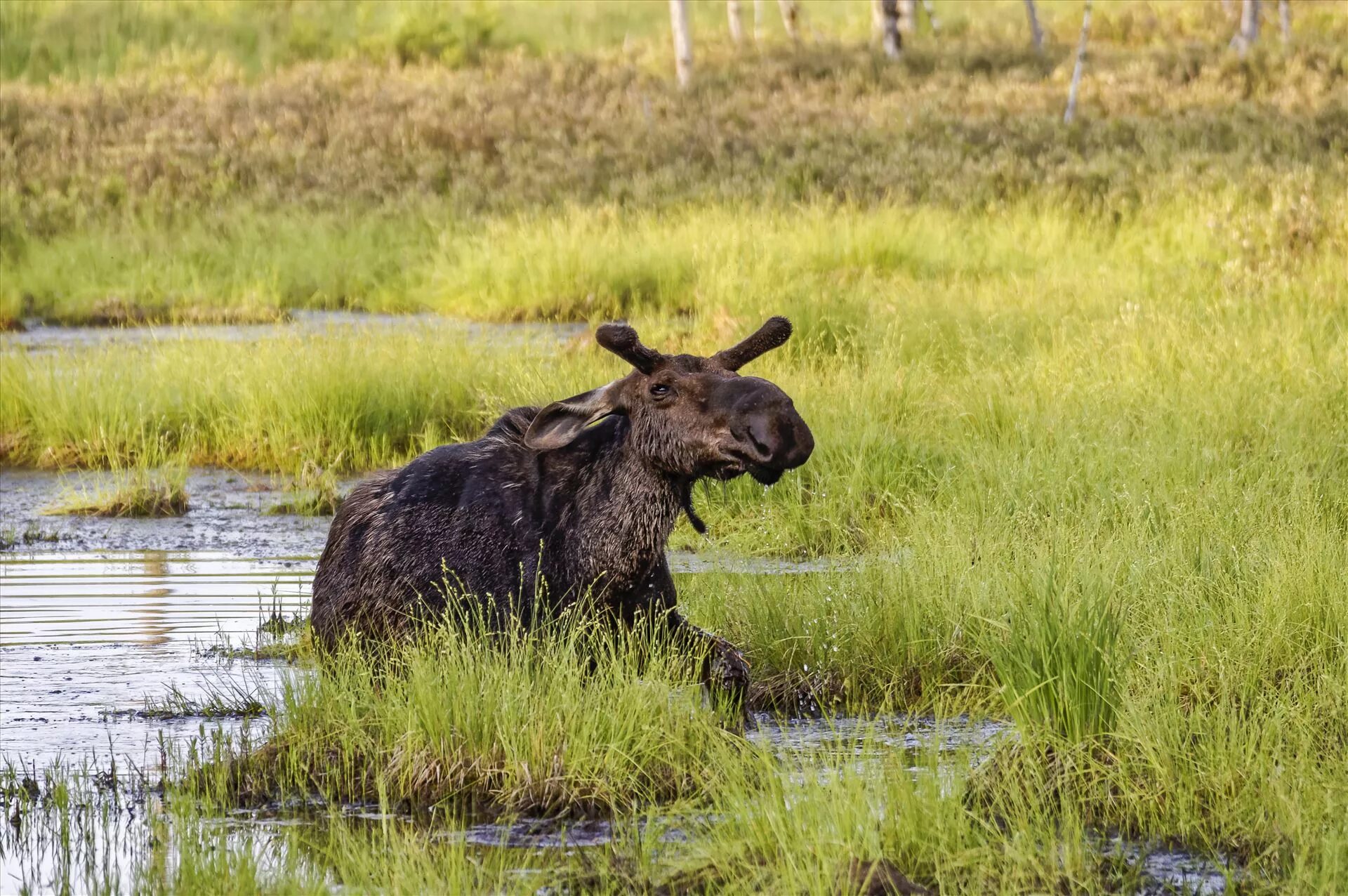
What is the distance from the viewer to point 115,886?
4773mm

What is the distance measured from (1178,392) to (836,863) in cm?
719

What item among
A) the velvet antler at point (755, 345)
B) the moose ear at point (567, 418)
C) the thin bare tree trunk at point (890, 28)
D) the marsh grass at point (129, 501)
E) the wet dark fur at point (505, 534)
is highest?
the thin bare tree trunk at point (890, 28)

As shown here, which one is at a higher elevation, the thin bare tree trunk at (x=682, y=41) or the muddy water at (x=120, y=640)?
the thin bare tree trunk at (x=682, y=41)

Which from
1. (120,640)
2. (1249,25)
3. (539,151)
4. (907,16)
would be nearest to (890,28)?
(907,16)

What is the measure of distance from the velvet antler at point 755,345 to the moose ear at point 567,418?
0.41 metres

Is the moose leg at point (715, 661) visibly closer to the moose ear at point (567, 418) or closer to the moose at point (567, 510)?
the moose at point (567, 510)

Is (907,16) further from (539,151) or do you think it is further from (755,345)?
(755,345)

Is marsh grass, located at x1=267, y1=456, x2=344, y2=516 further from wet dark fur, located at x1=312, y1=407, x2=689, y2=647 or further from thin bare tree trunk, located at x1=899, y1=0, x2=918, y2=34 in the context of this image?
thin bare tree trunk, located at x1=899, y1=0, x2=918, y2=34

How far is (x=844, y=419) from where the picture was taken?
452 inches

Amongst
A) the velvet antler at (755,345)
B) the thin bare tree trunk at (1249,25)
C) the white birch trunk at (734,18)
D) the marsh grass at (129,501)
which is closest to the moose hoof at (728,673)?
Answer: the velvet antler at (755,345)

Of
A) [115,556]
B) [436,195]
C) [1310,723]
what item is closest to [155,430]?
[115,556]

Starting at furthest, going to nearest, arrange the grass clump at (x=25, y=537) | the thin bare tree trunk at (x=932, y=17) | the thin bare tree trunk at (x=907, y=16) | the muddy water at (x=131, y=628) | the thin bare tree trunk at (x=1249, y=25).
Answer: the thin bare tree trunk at (x=932, y=17) < the thin bare tree trunk at (x=907, y=16) < the thin bare tree trunk at (x=1249, y=25) < the grass clump at (x=25, y=537) < the muddy water at (x=131, y=628)

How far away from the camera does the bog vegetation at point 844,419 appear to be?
538 cm

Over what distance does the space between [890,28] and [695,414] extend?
3722 centimetres
